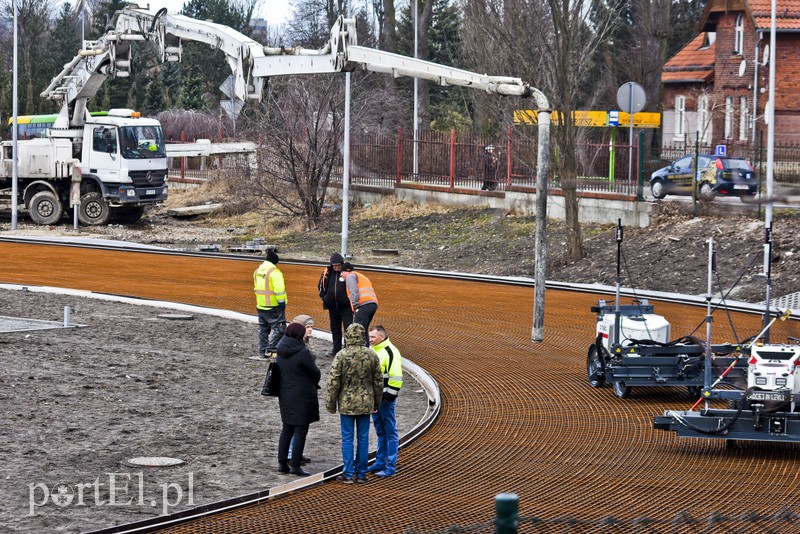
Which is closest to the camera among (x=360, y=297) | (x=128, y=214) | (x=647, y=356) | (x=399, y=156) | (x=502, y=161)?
(x=647, y=356)

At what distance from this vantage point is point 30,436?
12.8 meters

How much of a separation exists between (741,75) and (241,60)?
32.3 meters

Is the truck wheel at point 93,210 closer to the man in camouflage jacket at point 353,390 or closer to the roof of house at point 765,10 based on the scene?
the roof of house at point 765,10

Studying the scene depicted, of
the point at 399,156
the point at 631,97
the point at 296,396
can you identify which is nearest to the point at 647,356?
the point at 296,396

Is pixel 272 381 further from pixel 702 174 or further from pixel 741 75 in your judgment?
pixel 741 75

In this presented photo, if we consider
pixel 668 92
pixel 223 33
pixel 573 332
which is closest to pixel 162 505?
pixel 573 332

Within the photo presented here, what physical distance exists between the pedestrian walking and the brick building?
10545 millimetres

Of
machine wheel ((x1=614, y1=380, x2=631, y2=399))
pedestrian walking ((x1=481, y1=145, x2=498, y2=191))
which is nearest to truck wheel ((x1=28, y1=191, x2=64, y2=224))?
pedestrian walking ((x1=481, y1=145, x2=498, y2=191))

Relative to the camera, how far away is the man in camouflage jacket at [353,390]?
11.7 metres

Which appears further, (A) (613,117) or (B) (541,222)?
(A) (613,117)

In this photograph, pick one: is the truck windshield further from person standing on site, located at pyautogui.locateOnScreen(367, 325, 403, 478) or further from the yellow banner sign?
person standing on site, located at pyautogui.locateOnScreen(367, 325, 403, 478)

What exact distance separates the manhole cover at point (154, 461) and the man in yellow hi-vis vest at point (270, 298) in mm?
5713

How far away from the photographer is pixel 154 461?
39.8 ft

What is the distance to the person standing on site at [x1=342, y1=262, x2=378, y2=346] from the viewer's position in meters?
17.8
